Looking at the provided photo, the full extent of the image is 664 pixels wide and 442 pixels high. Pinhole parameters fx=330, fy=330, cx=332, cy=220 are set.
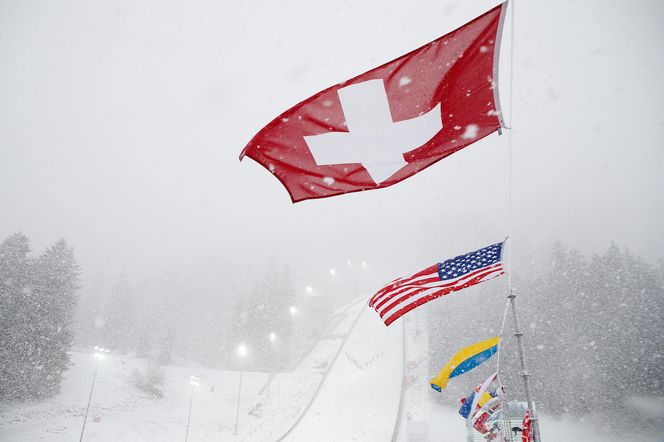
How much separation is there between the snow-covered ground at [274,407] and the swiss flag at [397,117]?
957 inches

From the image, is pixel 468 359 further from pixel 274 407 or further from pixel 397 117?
pixel 274 407

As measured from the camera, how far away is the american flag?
8164 millimetres

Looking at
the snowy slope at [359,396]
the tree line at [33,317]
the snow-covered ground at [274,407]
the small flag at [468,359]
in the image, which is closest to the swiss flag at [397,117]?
the small flag at [468,359]

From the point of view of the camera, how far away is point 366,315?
6178 cm

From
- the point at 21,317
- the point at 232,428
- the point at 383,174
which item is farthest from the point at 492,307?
the point at 21,317

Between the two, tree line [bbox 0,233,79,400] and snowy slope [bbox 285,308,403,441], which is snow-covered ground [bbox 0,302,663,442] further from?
tree line [bbox 0,233,79,400]

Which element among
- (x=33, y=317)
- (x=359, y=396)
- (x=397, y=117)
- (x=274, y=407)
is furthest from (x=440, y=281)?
(x=33, y=317)

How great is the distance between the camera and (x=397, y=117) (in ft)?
17.6

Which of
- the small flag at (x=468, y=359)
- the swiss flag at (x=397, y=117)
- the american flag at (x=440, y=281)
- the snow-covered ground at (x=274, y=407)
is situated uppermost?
the swiss flag at (x=397, y=117)

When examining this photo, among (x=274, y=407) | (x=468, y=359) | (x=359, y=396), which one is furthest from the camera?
(x=274, y=407)

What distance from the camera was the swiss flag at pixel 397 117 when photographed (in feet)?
16.8

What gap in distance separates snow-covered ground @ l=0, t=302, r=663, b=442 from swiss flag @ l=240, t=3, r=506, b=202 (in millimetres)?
24314

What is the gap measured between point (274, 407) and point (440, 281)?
31.0 m

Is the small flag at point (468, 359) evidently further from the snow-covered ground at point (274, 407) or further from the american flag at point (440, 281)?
the snow-covered ground at point (274, 407)
